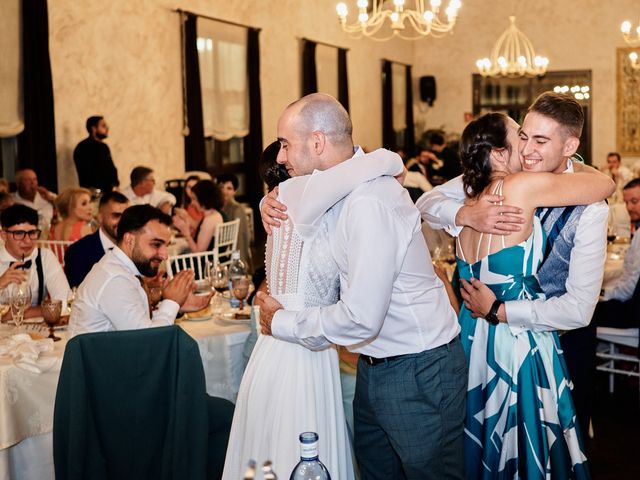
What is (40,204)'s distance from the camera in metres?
7.95

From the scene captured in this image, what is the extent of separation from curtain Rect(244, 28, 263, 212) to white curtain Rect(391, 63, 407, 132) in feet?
16.6

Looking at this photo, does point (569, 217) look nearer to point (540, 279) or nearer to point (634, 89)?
point (540, 279)

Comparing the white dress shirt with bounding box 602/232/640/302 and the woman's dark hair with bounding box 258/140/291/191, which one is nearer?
the woman's dark hair with bounding box 258/140/291/191

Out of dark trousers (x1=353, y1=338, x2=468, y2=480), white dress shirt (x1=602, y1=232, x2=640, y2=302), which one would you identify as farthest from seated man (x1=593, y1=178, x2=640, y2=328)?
dark trousers (x1=353, y1=338, x2=468, y2=480)

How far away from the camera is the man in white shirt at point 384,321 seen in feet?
6.99

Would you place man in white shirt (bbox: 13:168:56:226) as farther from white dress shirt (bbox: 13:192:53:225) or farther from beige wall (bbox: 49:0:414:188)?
beige wall (bbox: 49:0:414:188)

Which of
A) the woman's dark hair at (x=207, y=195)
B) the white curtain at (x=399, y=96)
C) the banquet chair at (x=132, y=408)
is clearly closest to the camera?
the banquet chair at (x=132, y=408)

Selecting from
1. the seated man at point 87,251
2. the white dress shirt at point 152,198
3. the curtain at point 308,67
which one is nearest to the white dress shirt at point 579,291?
the seated man at point 87,251

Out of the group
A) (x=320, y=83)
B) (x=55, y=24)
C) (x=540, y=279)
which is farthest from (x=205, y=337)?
(x=320, y=83)

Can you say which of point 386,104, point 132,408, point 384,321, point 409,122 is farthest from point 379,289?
point 409,122

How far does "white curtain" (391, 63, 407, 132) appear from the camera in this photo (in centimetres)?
1656

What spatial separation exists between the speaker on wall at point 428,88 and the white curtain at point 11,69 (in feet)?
33.9

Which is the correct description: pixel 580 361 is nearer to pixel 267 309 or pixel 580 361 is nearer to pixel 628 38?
pixel 267 309

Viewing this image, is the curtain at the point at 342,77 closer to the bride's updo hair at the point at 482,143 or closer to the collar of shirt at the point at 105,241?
the collar of shirt at the point at 105,241
